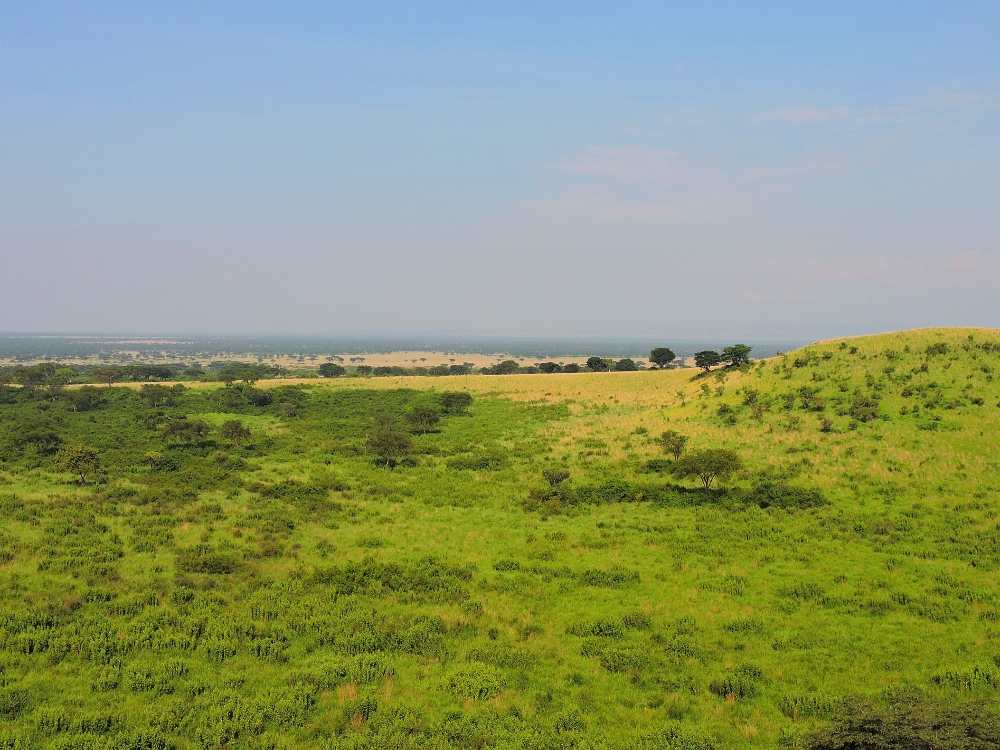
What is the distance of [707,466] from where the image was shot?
109 ft

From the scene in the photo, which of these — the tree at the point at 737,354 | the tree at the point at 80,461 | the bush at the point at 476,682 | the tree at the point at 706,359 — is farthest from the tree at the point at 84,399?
the tree at the point at 737,354

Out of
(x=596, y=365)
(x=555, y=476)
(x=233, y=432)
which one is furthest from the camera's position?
(x=596, y=365)

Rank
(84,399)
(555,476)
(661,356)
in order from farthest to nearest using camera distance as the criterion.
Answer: (661,356)
(84,399)
(555,476)

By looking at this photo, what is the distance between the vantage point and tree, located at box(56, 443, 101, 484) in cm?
3738

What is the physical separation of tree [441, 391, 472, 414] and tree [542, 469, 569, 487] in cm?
3283

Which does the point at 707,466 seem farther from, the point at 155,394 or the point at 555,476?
the point at 155,394

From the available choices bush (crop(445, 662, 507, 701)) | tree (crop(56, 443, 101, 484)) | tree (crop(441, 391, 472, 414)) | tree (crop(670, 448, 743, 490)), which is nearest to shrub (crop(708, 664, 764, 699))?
bush (crop(445, 662, 507, 701))

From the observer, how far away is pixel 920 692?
1385cm

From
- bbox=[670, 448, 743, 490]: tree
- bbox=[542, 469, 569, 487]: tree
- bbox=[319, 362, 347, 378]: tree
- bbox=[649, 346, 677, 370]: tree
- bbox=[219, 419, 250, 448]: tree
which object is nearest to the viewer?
bbox=[670, 448, 743, 490]: tree

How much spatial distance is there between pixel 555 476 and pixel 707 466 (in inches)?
382

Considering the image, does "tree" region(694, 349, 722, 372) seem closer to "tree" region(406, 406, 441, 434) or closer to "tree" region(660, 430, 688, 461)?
"tree" region(406, 406, 441, 434)

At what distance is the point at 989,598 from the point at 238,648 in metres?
25.0

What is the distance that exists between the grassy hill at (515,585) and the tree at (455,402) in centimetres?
2137

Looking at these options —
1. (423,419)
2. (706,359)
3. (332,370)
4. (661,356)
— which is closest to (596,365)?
(661,356)
